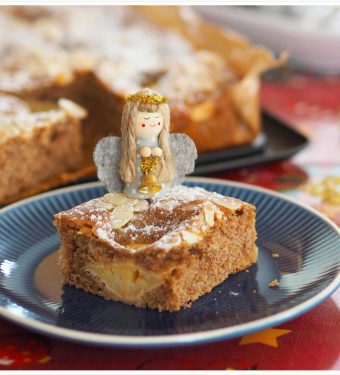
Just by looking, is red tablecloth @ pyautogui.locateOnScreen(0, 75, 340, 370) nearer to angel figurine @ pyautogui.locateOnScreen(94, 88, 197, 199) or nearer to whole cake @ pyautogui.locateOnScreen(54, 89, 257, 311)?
whole cake @ pyautogui.locateOnScreen(54, 89, 257, 311)

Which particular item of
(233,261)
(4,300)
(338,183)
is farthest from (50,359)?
(338,183)

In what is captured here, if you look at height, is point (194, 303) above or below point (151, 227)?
below

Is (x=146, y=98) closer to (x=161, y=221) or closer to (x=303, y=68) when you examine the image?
(x=161, y=221)

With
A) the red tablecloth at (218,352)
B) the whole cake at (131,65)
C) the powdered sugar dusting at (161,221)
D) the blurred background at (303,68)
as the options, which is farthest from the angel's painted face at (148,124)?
the blurred background at (303,68)

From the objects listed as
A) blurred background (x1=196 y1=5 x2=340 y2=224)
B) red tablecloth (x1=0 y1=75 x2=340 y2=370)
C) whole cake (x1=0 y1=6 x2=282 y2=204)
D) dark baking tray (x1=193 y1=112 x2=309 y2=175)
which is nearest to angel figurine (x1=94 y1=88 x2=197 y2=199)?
red tablecloth (x1=0 y1=75 x2=340 y2=370)

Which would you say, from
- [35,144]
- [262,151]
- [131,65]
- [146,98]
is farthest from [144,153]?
[131,65]
